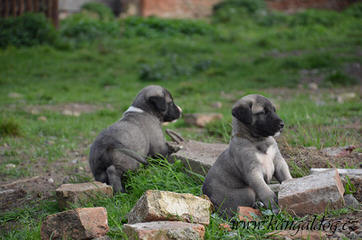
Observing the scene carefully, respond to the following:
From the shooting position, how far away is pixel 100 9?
22.1m

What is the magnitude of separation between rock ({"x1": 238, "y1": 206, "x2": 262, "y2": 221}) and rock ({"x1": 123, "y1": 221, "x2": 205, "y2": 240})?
519 millimetres

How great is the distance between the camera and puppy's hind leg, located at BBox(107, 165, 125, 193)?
543cm

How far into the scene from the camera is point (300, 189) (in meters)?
4.01

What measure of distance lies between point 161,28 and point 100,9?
4704 mm

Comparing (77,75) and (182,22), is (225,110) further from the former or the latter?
(182,22)

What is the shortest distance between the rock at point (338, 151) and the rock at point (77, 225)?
2.64 m

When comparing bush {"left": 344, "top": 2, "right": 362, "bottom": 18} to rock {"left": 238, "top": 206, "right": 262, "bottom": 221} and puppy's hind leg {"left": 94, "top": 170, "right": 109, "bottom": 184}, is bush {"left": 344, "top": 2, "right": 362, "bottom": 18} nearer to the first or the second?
puppy's hind leg {"left": 94, "top": 170, "right": 109, "bottom": 184}

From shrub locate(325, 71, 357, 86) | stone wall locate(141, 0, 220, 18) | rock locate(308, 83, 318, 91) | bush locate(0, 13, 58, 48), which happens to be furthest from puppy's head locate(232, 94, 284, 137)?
stone wall locate(141, 0, 220, 18)

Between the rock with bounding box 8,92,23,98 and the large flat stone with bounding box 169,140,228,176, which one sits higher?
the large flat stone with bounding box 169,140,228,176

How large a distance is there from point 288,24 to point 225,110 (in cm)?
1129

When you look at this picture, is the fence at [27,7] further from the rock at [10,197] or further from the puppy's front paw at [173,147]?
the puppy's front paw at [173,147]

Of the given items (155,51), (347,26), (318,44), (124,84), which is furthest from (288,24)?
(124,84)

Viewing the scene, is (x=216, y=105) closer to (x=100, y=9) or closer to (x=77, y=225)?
(x=77, y=225)

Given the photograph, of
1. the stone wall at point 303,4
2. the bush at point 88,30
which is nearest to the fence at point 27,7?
the bush at point 88,30
